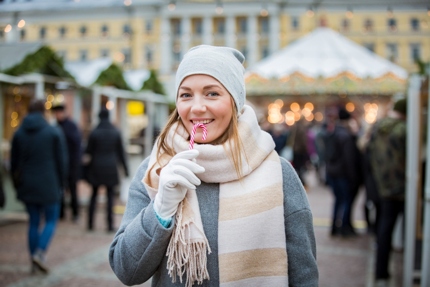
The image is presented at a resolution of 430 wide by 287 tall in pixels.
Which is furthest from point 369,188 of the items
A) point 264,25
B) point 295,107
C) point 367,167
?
point 264,25

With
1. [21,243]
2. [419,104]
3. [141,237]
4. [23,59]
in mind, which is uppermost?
[23,59]

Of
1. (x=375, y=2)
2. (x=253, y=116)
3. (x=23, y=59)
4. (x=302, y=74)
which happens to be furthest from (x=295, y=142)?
(x=253, y=116)

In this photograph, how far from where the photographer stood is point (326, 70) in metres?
15.5

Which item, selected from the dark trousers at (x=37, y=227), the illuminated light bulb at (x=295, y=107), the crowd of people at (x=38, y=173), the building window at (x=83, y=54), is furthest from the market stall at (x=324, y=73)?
the building window at (x=83, y=54)

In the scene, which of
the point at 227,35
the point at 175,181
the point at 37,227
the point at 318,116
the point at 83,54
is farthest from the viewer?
the point at 227,35

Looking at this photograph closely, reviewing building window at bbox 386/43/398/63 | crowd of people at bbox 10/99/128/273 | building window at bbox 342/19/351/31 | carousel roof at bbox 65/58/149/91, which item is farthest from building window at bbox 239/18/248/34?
crowd of people at bbox 10/99/128/273

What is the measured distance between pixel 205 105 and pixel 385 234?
3.71 metres

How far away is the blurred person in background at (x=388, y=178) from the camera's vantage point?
486 centimetres

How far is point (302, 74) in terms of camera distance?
→ 15.4 metres

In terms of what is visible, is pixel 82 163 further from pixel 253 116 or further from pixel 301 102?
pixel 301 102

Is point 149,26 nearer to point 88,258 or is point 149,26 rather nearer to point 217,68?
point 88,258

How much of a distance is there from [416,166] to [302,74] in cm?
1111

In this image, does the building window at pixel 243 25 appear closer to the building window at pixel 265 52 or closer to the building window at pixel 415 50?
the building window at pixel 265 52

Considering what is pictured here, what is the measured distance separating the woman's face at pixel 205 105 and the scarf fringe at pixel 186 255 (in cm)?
32
